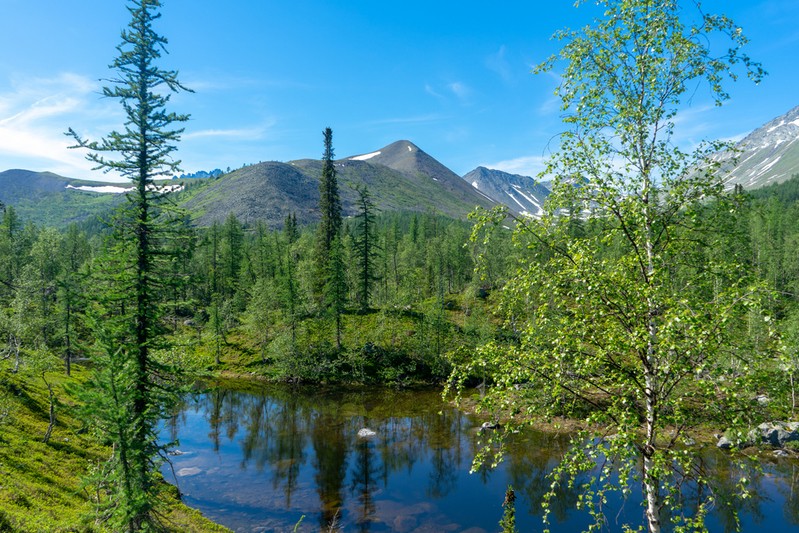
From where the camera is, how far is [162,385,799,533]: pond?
30.3 metres

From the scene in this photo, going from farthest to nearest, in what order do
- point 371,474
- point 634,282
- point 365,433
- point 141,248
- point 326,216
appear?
point 326,216, point 365,433, point 371,474, point 141,248, point 634,282

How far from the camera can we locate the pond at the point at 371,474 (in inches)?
1193

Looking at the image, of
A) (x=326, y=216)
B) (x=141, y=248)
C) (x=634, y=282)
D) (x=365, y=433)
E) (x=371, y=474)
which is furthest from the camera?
(x=326, y=216)

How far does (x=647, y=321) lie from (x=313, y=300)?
75445 millimetres

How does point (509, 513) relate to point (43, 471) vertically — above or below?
below

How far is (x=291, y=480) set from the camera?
118ft

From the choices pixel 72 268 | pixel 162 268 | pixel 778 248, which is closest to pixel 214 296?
pixel 72 268

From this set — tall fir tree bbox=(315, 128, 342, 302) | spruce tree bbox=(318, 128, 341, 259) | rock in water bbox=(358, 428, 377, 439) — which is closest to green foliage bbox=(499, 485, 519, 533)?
rock in water bbox=(358, 428, 377, 439)

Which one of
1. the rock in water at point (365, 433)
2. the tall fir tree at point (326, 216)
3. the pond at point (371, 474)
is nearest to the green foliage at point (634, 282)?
the pond at point (371, 474)

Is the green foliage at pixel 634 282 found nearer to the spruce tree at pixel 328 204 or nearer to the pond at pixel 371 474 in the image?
the pond at pixel 371 474

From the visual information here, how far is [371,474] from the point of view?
37.4 metres

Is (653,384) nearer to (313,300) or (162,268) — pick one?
(162,268)

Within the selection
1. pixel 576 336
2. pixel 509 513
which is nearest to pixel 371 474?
pixel 509 513

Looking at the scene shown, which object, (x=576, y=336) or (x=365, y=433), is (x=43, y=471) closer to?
(x=365, y=433)
